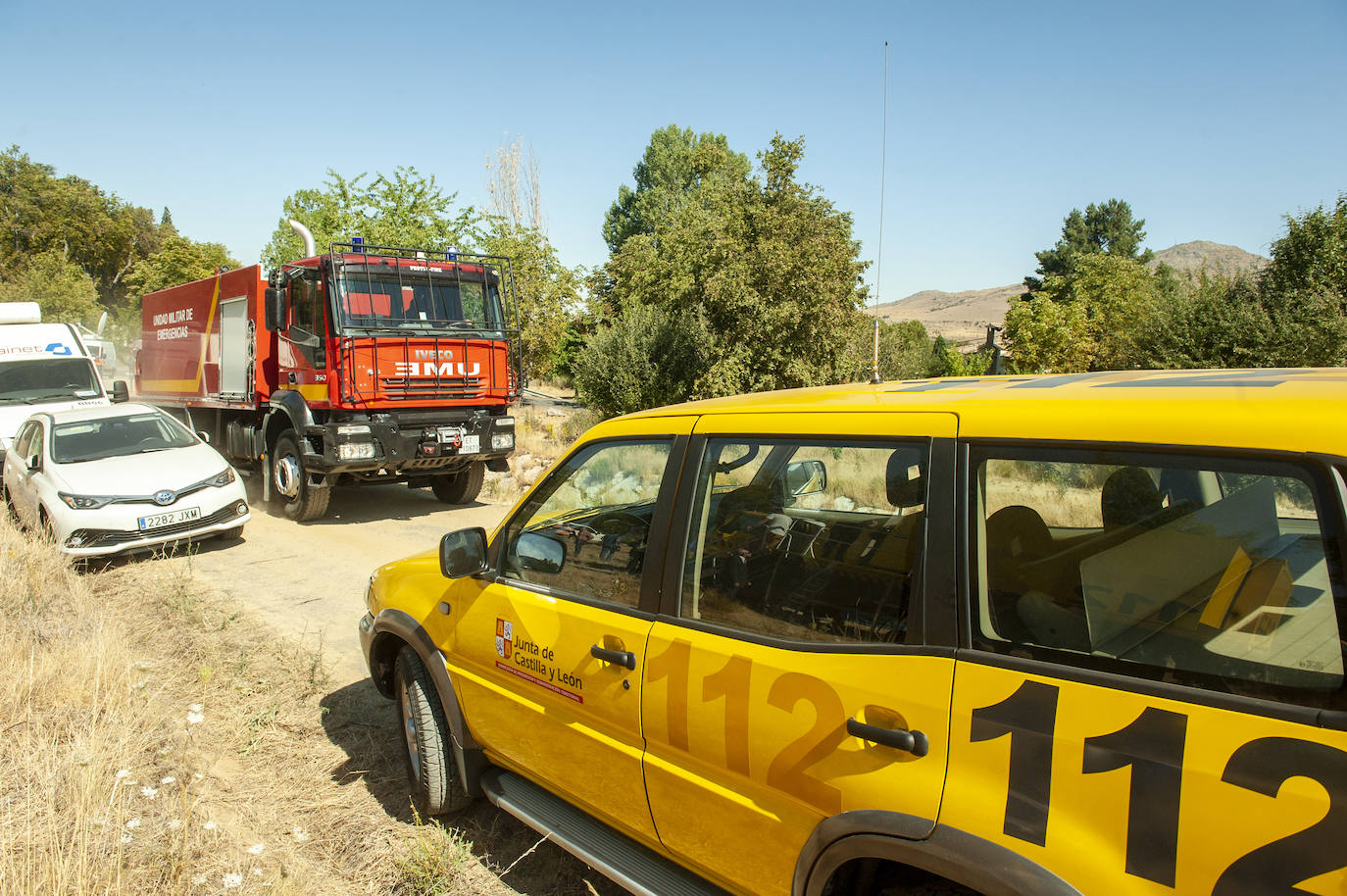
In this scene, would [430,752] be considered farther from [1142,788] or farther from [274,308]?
[274,308]

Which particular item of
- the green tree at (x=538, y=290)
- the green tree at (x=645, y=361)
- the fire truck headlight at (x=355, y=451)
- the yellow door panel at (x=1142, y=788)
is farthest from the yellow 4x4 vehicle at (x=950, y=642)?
the green tree at (x=538, y=290)

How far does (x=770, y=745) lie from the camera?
200 cm

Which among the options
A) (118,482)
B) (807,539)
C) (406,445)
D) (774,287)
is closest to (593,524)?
(807,539)

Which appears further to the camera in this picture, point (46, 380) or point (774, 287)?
point (774, 287)

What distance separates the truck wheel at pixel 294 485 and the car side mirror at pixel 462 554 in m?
7.54

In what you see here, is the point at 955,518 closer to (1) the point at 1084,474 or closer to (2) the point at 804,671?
(1) the point at 1084,474

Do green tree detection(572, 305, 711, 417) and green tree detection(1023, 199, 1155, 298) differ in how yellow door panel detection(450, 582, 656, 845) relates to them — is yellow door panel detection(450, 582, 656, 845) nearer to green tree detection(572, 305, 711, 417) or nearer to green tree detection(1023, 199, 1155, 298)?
green tree detection(572, 305, 711, 417)

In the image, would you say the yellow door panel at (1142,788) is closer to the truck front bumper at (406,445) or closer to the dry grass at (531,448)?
the dry grass at (531,448)

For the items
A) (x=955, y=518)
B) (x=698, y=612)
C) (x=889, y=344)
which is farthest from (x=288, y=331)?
(x=889, y=344)

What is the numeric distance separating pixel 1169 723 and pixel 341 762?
3.71 m

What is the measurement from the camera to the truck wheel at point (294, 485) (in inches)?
383

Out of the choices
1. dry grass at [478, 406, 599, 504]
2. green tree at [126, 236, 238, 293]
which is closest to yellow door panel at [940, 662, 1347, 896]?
dry grass at [478, 406, 599, 504]

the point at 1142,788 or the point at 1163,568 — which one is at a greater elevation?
the point at 1163,568

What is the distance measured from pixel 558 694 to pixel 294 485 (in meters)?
8.47
